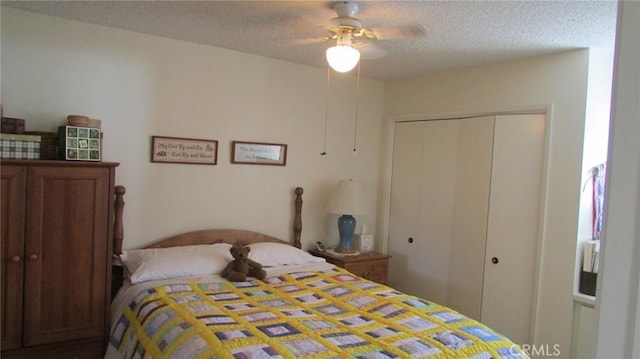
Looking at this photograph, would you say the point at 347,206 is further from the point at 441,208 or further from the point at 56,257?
the point at 56,257

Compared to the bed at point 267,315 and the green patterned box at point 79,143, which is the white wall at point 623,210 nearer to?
the bed at point 267,315

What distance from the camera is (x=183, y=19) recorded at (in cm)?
276

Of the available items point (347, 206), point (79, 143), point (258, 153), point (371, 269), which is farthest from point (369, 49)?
point (371, 269)

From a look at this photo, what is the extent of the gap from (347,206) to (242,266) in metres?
1.17

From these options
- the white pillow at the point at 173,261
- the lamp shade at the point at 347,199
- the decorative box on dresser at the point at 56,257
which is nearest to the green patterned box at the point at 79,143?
the decorative box on dresser at the point at 56,257

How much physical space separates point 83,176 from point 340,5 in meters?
1.76

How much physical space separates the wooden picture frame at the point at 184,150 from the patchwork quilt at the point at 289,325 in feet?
3.30

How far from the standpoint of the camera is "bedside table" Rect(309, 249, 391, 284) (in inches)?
147

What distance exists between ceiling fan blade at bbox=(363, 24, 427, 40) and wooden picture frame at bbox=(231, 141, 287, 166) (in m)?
1.51

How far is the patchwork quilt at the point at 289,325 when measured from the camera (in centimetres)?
193

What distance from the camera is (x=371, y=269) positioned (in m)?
3.88

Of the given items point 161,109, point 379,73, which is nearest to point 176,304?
point 161,109

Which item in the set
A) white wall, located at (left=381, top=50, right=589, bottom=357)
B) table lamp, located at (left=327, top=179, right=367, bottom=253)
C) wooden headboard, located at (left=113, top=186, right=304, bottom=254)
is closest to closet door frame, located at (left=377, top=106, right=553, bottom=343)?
white wall, located at (left=381, top=50, right=589, bottom=357)

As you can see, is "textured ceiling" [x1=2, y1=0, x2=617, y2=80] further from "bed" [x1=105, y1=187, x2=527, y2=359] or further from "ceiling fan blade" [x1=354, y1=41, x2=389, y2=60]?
"bed" [x1=105, y1=187, x2=527, y2=359]
